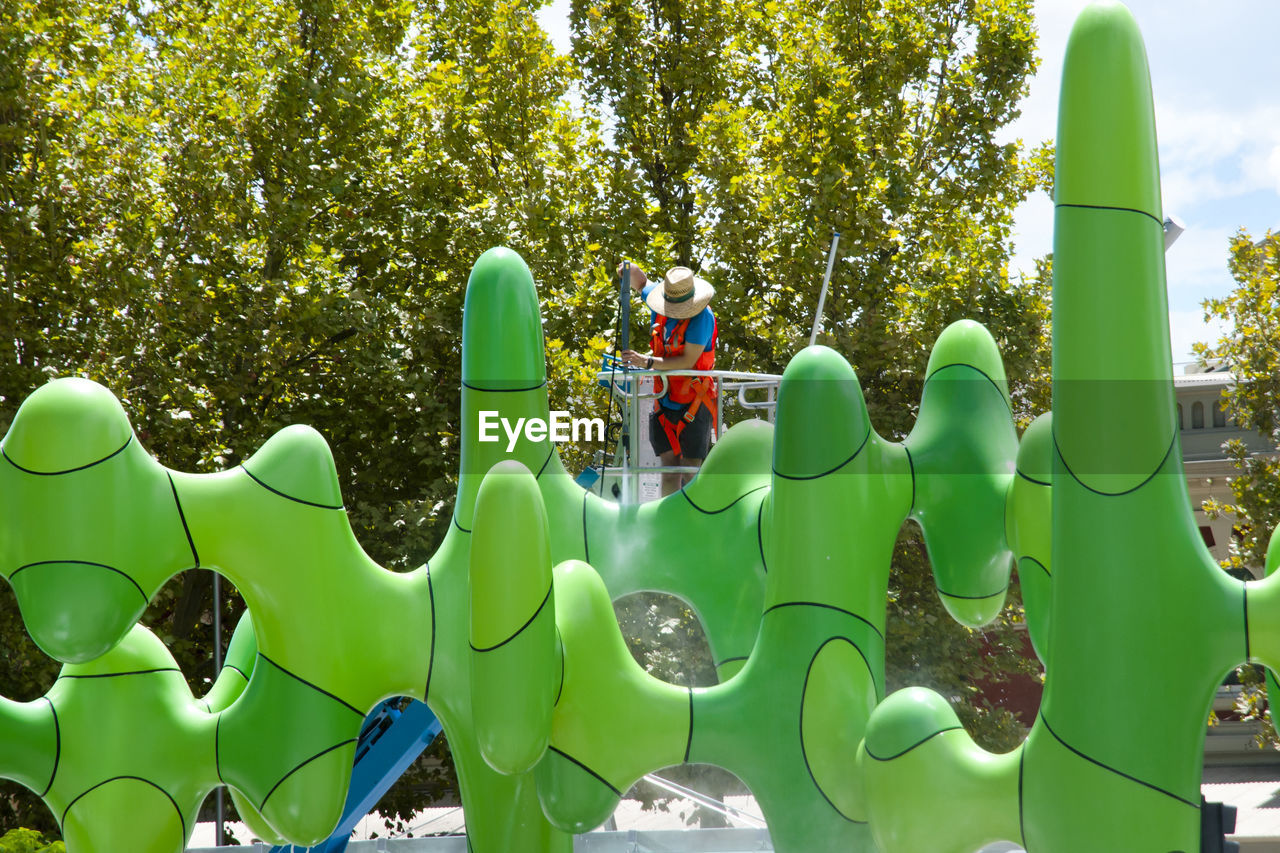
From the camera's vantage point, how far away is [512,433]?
16.2ft

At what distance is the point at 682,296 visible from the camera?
6.16 m

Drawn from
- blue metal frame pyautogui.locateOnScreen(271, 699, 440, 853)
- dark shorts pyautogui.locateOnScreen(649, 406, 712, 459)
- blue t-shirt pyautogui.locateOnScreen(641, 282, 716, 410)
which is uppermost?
blue t-shirt pyautogui.locateOnScreen(641, 282, 716, 410)

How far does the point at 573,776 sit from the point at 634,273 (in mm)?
3223

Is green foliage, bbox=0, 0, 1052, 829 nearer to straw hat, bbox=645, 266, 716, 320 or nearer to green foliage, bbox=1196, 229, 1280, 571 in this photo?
green foliage, bbox=1196, 229, 1280, 571

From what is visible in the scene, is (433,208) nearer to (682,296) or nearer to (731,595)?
(682,296)

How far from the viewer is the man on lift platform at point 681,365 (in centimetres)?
617

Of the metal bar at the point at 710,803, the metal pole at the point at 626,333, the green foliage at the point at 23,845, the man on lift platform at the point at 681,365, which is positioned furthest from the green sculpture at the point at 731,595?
the green foliage at the point at 23,845

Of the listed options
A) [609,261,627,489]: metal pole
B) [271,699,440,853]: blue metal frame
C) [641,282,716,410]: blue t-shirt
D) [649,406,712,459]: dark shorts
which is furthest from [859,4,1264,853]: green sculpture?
[649,406,712,459]: dark shorts

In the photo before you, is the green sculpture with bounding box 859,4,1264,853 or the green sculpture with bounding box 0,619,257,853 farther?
the green sculpture with bounding box 0,619,257,853

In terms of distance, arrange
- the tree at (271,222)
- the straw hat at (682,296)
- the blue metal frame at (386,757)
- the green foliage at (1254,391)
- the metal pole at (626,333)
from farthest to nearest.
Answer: the green foliage at (1254,391)
the tree at (271,222)
the straw hat at (682,296)
the metal pole at (626,333)
the blue metal frame at (386,757)

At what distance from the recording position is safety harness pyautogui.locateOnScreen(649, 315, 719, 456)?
20.5 ft

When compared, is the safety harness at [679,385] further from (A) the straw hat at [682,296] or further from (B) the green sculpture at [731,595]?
(B) the green sculpture at [731,595]

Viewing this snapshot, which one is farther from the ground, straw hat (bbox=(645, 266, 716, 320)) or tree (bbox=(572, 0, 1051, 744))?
tree (bbox=(572, 0, 1051, 744))

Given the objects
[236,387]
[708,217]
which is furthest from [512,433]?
[708,217]
